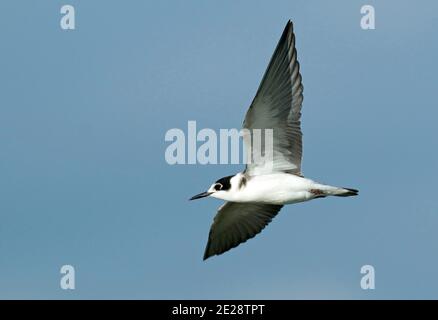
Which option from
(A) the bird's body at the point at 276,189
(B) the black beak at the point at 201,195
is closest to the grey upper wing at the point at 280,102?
(A) the bird's body at the point at 276,189

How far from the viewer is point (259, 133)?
1923 cm

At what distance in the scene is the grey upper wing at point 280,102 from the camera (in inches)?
747

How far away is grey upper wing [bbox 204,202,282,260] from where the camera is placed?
70.6ft

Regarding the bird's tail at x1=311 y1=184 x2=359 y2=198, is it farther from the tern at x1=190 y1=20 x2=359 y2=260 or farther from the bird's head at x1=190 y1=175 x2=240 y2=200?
the bird's head at x1=190 y1=175 x2=240 y2=200

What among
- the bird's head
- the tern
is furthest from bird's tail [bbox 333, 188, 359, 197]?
the bird's head

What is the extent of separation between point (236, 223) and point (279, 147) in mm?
2743

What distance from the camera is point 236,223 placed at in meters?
21.8

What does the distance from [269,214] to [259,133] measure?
9.45ft

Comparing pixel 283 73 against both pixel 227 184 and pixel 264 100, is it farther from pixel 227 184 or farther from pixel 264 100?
pixel 227 184

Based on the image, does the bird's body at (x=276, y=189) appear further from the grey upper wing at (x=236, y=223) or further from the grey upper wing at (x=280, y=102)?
the grey upper wing at (x=236, y=223)

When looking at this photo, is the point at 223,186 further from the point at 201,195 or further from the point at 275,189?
the point at 275,189

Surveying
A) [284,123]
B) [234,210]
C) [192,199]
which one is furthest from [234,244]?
[284,123]

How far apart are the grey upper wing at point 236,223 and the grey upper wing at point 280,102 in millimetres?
2241

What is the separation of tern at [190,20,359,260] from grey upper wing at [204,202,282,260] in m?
1.31
